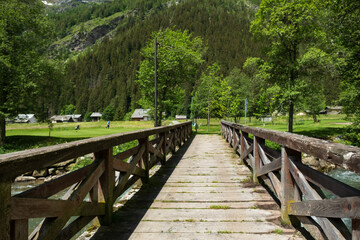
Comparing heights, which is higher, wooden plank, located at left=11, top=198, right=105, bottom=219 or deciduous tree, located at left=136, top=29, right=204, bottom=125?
deciduous tree, located at left=136, top=29, right=204, bottom=125

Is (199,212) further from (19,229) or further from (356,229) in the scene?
(19,229)

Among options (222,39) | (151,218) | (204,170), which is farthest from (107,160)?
(222,39)

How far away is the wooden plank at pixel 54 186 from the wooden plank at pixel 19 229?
0.56ft

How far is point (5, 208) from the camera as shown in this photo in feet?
4.83

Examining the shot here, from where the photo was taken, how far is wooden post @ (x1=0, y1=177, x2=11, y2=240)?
4.75 ft

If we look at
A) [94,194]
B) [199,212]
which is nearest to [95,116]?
[199,212]

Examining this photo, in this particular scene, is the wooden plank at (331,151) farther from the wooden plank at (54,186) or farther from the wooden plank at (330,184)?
the wooden plank at (54,186)

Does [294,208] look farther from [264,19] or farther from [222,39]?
[222,39]

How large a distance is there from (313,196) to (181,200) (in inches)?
89.1

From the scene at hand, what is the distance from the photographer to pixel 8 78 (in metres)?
18.0

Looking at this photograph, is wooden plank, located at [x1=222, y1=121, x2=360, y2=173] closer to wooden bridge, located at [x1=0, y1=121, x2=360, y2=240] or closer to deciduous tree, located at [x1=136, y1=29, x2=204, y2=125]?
wooden bridge, located at [x1=0, y1=121, x2=360, y2=240]

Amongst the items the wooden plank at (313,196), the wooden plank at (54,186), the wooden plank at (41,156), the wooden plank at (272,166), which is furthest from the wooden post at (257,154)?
the wooden plank at (54,186)

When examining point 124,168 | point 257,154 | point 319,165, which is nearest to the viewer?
point 124,168

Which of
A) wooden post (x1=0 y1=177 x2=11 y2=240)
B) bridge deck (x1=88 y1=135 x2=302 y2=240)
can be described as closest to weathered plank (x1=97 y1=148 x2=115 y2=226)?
bridge deck (x1=88 y1=135 x2=302 y2=240)
